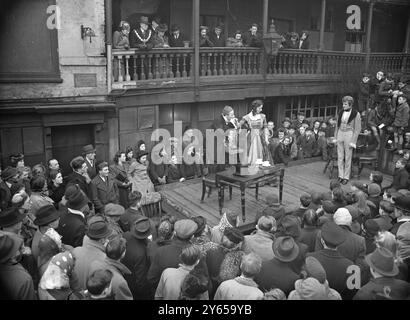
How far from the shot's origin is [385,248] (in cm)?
421

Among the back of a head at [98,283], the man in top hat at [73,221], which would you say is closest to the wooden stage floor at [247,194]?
the man in top hat at [73,221]

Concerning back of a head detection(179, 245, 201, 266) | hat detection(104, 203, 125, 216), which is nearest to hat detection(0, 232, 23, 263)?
back of a head detection(179, 245, 201, 266)

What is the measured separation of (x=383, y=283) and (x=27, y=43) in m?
8.70

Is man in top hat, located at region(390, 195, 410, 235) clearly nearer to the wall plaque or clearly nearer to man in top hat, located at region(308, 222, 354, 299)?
man in top hat, located at region(308, 222, 354, 299)

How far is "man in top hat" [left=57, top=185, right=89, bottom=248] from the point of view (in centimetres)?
534

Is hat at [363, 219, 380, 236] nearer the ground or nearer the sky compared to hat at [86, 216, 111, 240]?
nearer the ground

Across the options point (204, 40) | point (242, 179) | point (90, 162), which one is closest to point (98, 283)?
point (242, 179)

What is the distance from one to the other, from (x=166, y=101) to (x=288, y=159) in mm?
3723

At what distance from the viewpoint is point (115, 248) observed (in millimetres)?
4184

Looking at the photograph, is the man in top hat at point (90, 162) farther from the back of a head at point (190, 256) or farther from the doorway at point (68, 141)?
the back of a head at point (190, 256)

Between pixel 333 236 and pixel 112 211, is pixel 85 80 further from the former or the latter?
pixel 333 236

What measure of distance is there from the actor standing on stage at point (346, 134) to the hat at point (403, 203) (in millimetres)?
3483

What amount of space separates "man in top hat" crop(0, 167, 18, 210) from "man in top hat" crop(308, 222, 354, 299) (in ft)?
14.8
